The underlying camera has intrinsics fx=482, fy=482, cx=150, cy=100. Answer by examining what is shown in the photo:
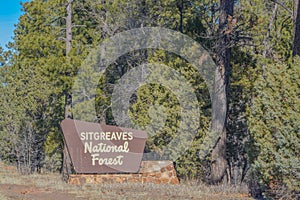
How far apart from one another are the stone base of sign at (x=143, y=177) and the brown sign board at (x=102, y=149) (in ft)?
0.76

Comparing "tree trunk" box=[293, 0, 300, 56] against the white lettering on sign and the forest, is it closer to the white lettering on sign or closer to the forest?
the forest

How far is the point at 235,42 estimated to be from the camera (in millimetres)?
18234

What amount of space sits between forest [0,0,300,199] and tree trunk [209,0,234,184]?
0.04 meters

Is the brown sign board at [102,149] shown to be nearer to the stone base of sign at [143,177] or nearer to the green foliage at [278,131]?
the stone base of sign at [143,177]

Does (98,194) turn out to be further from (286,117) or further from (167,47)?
(167,47)

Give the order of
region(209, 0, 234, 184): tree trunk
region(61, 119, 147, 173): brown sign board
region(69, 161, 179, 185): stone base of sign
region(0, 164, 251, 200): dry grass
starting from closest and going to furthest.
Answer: region(0, 164, 251, 200): dry grass < region(209, 0, 234, 184): tree trunk < region(69, 161, 179, 185): stone base of sign < region(61, 119, 147, 173): brown sign board

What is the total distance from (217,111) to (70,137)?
5.89 meters

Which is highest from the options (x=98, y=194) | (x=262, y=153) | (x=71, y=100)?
(x=71, y=100)

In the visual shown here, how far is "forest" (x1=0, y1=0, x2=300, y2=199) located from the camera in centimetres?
1224

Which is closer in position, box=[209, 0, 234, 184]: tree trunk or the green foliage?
the green foliage

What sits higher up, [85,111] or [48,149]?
[85,111]

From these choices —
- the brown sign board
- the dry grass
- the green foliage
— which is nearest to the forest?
the green foliage

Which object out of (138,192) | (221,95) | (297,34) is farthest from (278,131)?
(221,95)

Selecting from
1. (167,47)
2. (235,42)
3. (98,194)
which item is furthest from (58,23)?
(98,194)
